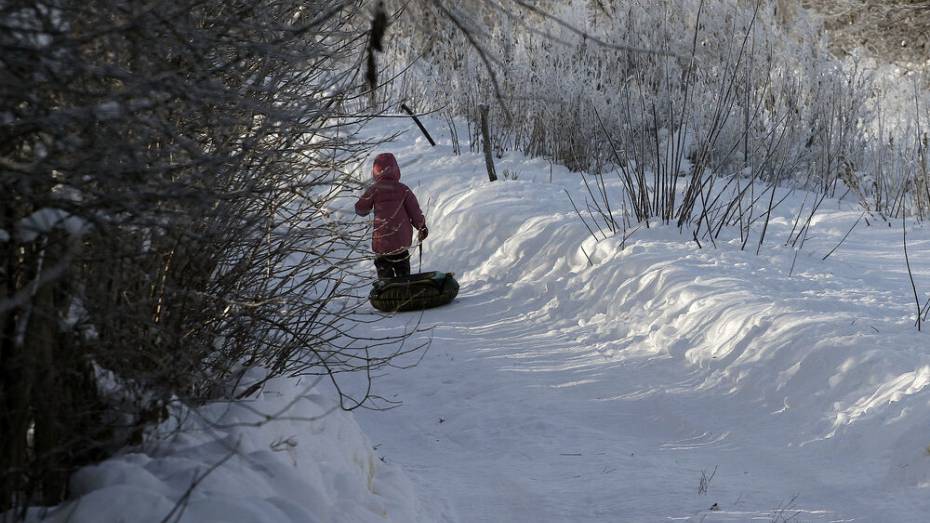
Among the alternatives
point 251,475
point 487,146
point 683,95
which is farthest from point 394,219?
point 251,475

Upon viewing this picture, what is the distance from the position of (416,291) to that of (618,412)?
2.87 metres

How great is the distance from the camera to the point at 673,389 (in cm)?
612

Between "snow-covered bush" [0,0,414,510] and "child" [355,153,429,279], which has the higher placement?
"snow-covered bush" [0,0,414,510]

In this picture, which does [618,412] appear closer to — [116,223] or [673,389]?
[673,389]

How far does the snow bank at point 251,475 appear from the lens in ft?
9.55

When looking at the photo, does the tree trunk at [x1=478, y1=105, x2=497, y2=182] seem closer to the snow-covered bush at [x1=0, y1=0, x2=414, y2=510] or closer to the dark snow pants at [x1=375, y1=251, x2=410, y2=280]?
the dark snow pants at [x1=375, y1=251, x2=410, y2=280]

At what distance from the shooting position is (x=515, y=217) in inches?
404

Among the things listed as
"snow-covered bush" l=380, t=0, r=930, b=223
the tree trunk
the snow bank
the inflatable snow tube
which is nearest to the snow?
the snow bank

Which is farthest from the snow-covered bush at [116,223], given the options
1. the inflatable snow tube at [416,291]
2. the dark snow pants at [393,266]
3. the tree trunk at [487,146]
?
the tree trunk at [487,146]

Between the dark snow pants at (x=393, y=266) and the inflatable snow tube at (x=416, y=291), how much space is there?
1.25 feet

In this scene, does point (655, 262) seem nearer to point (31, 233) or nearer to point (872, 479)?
point (872, 479)

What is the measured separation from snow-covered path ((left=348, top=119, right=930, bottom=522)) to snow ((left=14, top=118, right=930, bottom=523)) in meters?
0.01

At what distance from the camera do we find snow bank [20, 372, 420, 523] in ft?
9.55

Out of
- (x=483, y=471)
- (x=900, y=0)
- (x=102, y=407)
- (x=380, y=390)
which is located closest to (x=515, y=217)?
(x=380, y=390)
